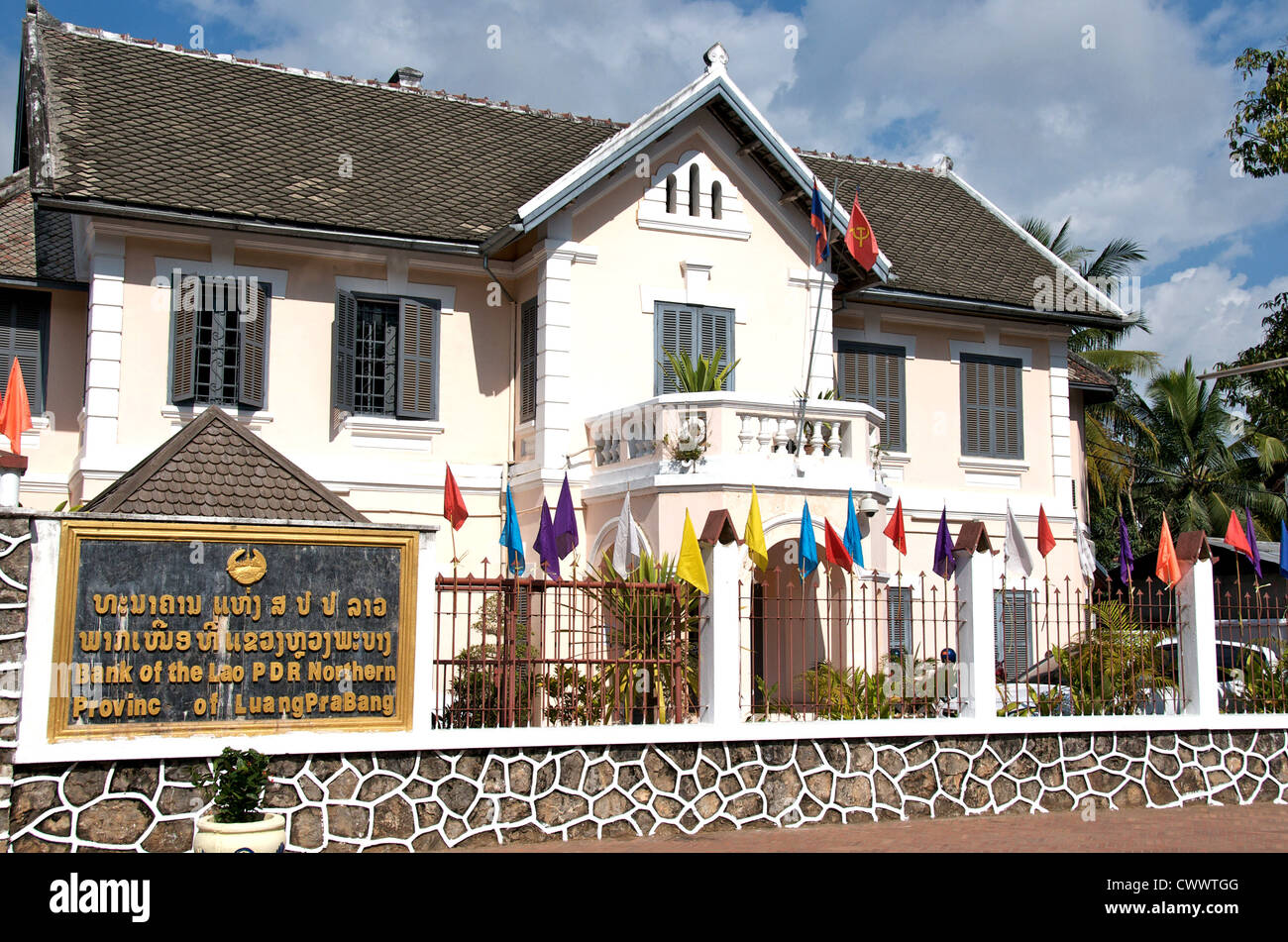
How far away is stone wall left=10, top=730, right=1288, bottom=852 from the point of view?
8758mm

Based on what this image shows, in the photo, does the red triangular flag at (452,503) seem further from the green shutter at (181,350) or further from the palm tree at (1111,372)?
the palm tree at (1111,372)

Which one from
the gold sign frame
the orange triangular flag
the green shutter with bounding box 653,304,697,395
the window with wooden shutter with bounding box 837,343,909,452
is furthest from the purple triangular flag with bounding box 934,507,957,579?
the gold sign frame

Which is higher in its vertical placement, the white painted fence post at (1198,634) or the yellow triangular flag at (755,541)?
the yellow triangular flag at (755,541)

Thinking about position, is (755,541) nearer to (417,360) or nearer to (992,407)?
(417,360)

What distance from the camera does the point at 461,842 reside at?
969 centimetres

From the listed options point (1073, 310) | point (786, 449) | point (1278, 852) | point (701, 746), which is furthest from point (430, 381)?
point (1278, 852)

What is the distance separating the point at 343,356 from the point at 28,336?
3946 mm

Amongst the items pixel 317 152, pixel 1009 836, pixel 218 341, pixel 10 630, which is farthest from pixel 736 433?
pixel 10 630

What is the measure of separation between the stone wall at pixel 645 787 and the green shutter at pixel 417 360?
7872mm

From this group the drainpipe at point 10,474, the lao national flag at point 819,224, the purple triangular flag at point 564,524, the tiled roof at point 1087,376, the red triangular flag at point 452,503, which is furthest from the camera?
the tiled roof at point 1087,376

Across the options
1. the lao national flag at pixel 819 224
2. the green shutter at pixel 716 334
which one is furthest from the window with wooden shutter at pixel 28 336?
the lao national flag at pixel 819 224

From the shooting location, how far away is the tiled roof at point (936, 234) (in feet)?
66.2

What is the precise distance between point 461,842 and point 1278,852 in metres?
5.99
